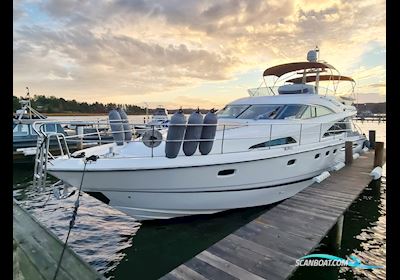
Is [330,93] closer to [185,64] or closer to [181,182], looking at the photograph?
[185,64]

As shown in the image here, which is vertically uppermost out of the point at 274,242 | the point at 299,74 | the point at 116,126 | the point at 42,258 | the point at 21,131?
the point at 299,74

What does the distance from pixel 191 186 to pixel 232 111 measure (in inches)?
148

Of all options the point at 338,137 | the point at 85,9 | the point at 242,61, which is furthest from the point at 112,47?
the point at 338,137

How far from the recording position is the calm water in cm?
467

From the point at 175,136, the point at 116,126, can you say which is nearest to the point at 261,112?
the point at 175,136

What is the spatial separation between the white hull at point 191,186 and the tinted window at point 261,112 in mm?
1544

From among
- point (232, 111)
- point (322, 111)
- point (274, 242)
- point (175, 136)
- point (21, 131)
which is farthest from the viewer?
point (21, 131)

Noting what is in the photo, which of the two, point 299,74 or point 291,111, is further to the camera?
point 299,74

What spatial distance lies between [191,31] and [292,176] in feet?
20.0

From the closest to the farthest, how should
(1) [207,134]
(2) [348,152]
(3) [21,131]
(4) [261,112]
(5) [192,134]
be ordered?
(5) [192,134]
(1) [207,134]
(4) [261,112]
(2) [348,152]
(3) [21,131]

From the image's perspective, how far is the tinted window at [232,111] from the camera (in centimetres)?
825

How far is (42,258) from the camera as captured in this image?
10.1ft

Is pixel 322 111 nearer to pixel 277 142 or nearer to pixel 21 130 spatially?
pixel 277 142

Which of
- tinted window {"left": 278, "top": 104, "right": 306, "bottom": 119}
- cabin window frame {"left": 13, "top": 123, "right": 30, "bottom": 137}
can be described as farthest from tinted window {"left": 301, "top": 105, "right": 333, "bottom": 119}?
cabin window frame {"left": 13, "top": 123, "right": 30, "bottom": 137}
